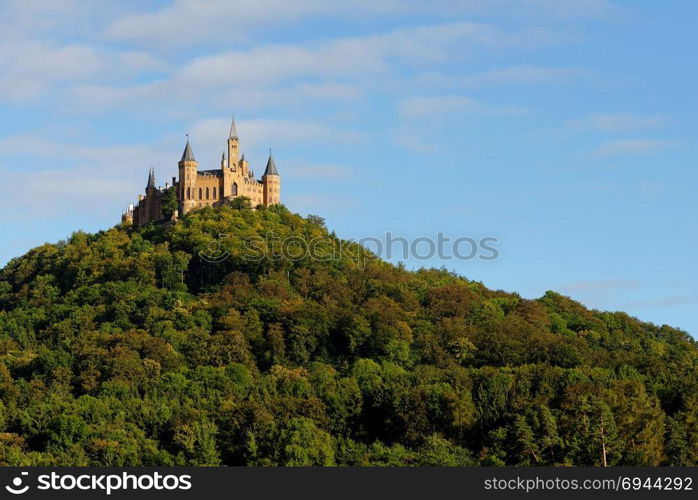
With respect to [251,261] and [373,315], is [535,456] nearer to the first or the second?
[373,315]

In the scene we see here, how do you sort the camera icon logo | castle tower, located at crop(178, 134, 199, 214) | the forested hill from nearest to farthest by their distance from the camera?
the camera icon logo, the forested hill, castle tower, located at crop(178, 134, 199, 214)

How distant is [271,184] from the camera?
151m

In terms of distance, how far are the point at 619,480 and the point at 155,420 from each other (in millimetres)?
34856

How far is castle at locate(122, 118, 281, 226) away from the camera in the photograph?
490 feet

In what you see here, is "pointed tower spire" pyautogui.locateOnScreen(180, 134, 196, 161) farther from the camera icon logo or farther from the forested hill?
the camera icon logo

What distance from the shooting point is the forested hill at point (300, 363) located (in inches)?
3925

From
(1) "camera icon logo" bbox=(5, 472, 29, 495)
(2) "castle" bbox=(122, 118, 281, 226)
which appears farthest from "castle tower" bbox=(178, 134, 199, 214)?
(1) "camera icon logo" bbox=(5, 472, 29, 495)

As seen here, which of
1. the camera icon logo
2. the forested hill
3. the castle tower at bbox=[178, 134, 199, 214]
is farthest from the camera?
the castle tower at bbox=[178, 134, 199, 214]

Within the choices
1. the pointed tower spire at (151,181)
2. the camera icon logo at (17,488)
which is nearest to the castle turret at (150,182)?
the pointed tower spire at (151,181)

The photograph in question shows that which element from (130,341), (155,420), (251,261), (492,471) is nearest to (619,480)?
(492,471)

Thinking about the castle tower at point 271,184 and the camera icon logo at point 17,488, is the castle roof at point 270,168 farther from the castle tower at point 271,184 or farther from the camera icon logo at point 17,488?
the camera icon logo at point 17,488

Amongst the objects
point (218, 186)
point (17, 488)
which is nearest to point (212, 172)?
point (218, 186)

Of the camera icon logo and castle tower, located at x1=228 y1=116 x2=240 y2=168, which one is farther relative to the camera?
castle tower, located at x1=228 y1=116 x2=240 y2=168

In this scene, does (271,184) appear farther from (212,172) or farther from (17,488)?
(17,488)
